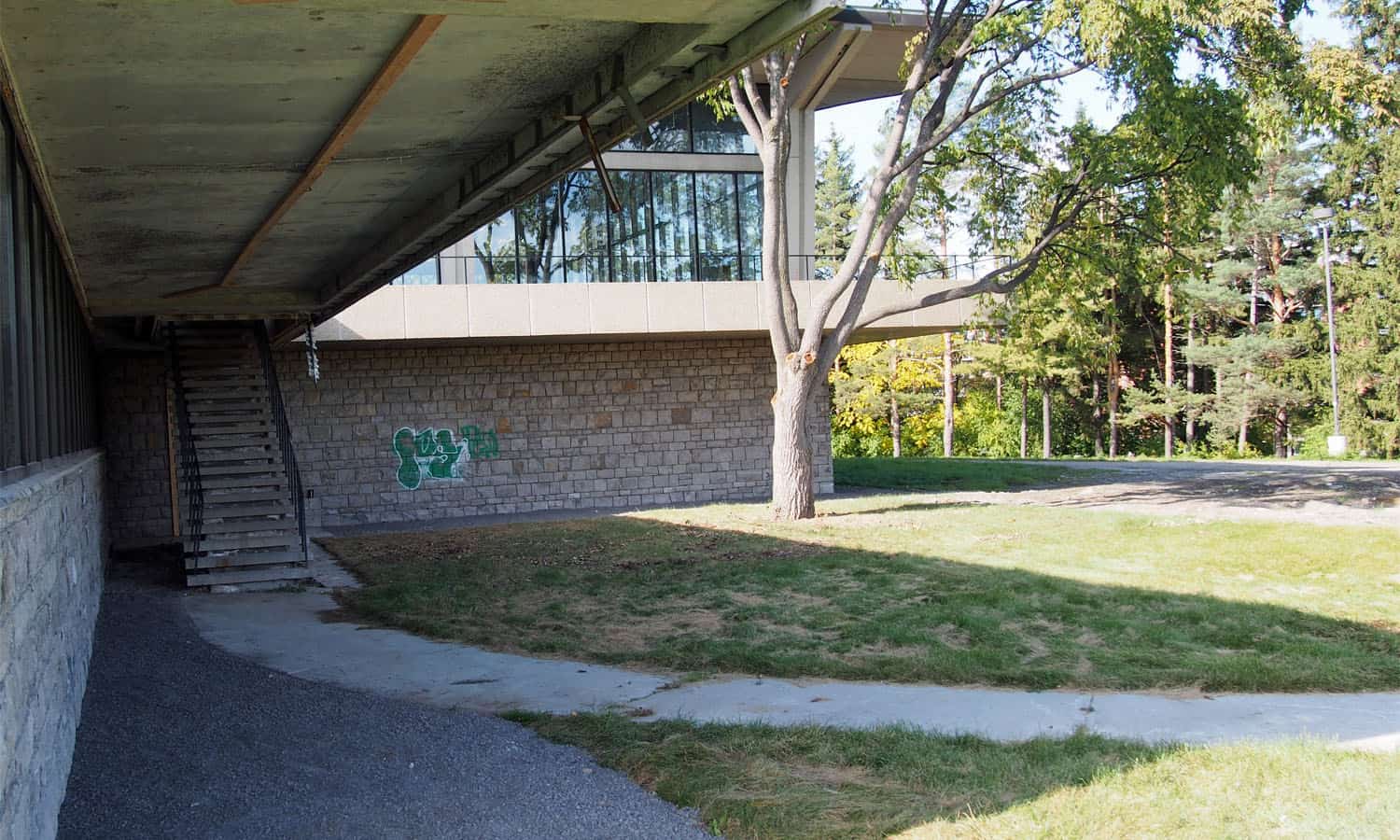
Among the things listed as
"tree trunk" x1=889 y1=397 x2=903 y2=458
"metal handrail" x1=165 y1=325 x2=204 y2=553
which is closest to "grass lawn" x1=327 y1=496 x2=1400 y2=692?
"metal handrail" x1=165 y1=325 x2=204 y2=553

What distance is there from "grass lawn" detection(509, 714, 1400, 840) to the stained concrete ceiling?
11.5ft

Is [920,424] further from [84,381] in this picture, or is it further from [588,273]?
[84,381]

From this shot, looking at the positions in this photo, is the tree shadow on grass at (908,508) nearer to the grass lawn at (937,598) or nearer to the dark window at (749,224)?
the grass lawn at (937,598)

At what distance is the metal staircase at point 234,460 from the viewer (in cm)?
1424

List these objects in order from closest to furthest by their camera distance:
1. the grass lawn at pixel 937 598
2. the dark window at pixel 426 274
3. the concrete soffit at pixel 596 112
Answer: the concrete soffit at pixel 596 112
the grass lawn at pixel 937 598
the dark window at pixel 426 274

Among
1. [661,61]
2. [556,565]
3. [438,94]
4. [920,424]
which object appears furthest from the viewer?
[920,424]

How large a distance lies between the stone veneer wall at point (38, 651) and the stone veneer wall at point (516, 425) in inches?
515

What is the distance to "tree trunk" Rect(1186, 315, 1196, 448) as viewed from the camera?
2051 inches

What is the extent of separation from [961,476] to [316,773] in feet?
78.1

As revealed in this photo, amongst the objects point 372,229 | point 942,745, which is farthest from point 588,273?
point 942,745

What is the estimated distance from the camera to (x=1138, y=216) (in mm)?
19562

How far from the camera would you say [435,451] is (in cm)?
2189

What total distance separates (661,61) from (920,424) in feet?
183

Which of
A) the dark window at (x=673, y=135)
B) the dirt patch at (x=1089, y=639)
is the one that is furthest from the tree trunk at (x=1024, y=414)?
the dirt patch at (x=1089, y=639)
